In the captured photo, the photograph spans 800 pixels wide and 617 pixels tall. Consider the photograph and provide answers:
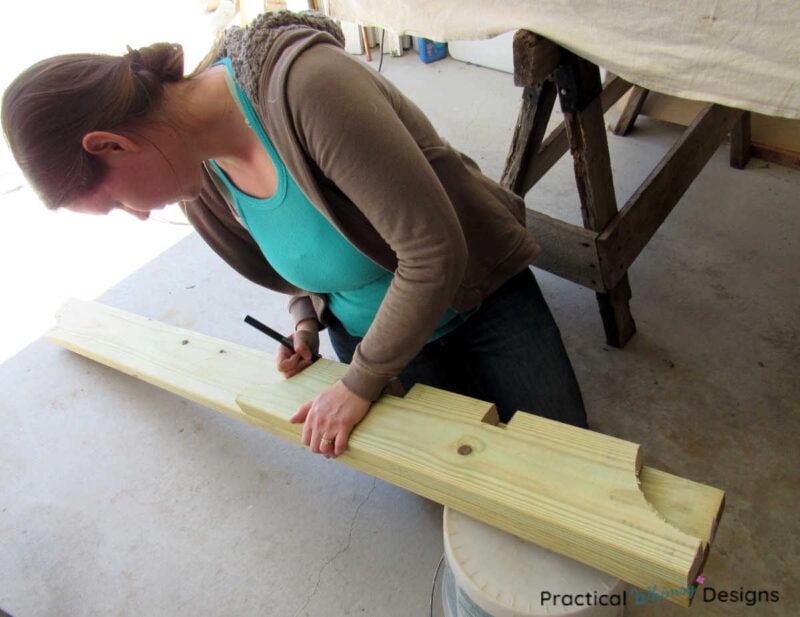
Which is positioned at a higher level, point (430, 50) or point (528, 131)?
point (528, 131)

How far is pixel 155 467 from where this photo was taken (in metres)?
1.69

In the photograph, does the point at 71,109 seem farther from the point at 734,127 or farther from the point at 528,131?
the point at 734,127

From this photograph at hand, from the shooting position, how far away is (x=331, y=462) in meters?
1.62

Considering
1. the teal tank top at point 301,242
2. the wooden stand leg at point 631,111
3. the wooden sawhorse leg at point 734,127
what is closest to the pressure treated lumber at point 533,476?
the teal tank top at point 301,242

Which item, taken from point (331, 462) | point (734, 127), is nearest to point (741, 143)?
point (734, 127)

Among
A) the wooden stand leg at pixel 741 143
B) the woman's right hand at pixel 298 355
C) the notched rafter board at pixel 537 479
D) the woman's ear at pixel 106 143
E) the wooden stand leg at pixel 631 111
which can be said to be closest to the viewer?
the notched rafter board at pixel 537 479

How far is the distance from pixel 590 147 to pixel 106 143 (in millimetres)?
1094

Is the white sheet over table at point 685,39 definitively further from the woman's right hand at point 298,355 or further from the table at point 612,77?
the woman's right hand at point 298,355

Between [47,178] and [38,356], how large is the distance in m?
1.54

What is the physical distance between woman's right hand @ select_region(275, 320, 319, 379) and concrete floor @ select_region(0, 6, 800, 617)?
0.46 metres

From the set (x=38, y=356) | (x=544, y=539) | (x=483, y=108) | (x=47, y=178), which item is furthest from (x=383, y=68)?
(x=544, y=539)

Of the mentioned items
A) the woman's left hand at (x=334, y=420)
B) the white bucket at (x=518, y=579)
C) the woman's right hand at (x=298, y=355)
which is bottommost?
the white bucket at (x=518, y=579)

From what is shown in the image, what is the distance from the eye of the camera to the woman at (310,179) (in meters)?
0.81

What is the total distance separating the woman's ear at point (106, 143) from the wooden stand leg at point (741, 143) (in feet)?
6.79
